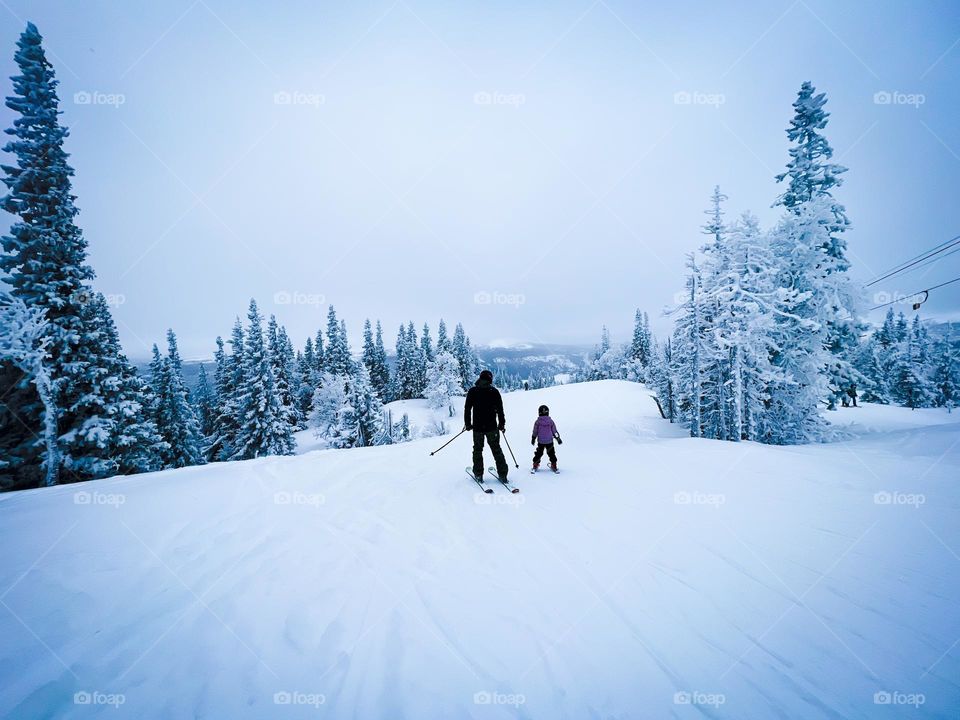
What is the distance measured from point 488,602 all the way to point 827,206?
21.7 m

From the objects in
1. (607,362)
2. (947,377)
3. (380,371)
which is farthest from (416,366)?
(947,377)

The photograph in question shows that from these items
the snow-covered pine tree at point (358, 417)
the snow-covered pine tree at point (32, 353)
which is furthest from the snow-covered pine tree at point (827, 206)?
the snow-covered pine tree at point (358, 417)

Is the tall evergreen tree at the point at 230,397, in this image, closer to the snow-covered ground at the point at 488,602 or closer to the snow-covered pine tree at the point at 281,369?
the snow-covered pine tree at the point at 281,369

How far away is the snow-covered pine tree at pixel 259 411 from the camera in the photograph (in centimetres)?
3159

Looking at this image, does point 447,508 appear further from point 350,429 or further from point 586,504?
point 350,429

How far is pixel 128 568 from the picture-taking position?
443 centimetres

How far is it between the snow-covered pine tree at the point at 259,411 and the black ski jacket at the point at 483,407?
101ft

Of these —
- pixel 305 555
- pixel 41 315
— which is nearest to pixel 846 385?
pixel 305 555

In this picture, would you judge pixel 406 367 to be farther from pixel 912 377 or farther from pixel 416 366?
pixel 912 377

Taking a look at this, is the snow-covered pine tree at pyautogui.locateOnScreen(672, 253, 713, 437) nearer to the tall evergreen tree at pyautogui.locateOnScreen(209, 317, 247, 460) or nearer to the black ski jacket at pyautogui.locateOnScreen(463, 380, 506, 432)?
the black ski jacket at pyautogui.locateOnScreen(463, 380, 506, 432)

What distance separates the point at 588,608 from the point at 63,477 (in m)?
21.0

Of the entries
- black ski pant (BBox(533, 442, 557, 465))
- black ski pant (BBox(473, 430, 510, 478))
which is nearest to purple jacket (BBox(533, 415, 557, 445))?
black ski pant (BBox(533, 442, 557, 465))

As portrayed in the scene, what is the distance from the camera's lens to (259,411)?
3186 centimetres

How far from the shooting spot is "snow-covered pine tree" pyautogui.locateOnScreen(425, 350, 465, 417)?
53500 millimetres
